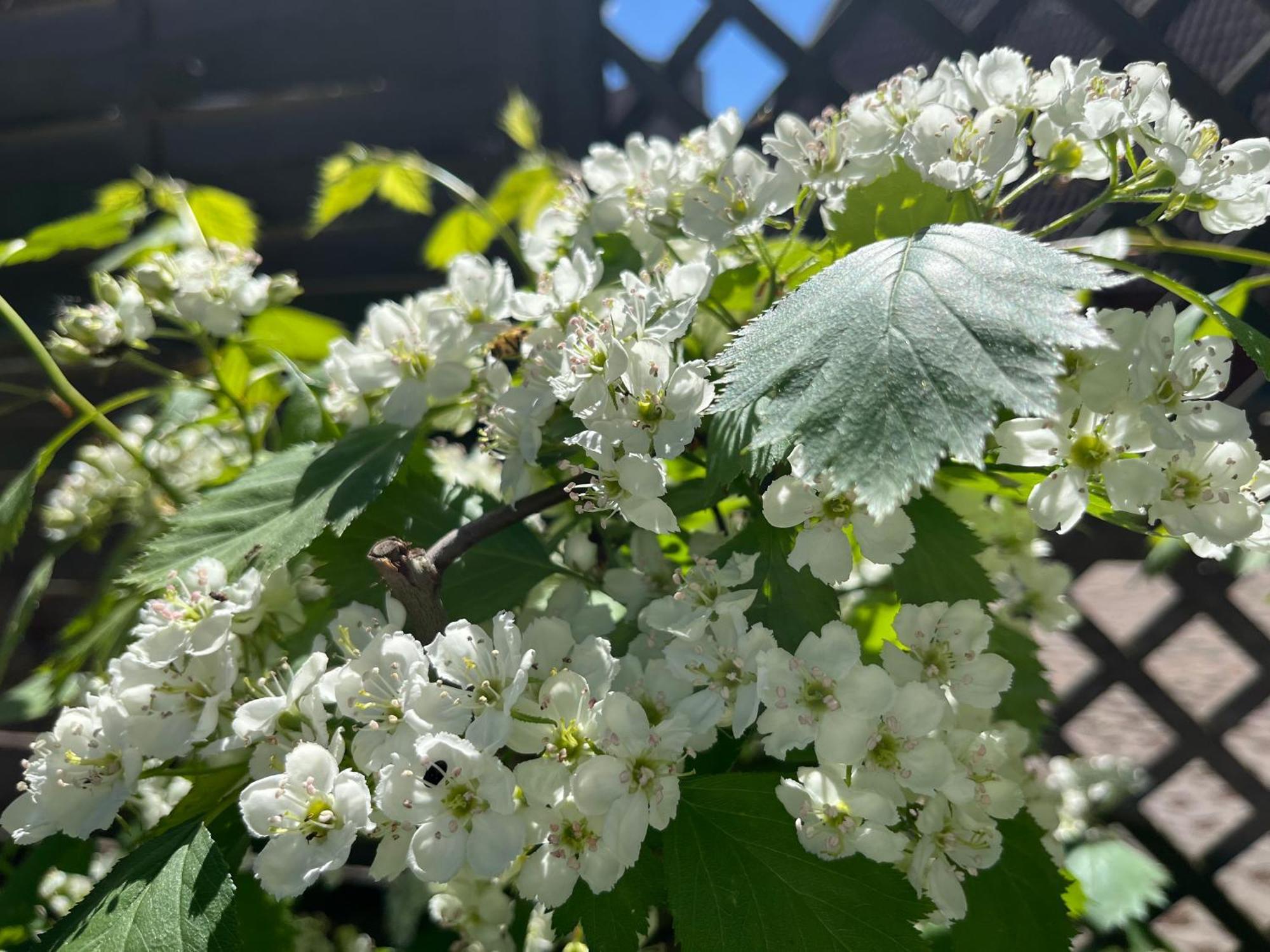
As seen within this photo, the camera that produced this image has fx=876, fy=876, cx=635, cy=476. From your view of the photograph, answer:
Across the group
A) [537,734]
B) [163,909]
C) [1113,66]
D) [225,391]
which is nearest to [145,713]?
[163,909]

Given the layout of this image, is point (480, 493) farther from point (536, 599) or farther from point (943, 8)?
point (943, 8)

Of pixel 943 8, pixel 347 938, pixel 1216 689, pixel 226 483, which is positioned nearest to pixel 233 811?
pixel 226 483

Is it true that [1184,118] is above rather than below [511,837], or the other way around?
above

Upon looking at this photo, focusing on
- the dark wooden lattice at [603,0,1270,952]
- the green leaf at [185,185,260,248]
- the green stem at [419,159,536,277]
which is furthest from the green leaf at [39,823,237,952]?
the dark wooden lattice at [603,0,1270,952]

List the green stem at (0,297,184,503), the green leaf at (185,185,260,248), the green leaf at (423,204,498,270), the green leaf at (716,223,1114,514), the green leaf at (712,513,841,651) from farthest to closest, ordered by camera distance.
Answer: the green leaf at (423,204,498,270) < the green leaf at (185,185,260,248) < the green stem at (0,297,184,503) < the green leaf at (712,513,841,651) < the green leaf at (716,223,1114,514)

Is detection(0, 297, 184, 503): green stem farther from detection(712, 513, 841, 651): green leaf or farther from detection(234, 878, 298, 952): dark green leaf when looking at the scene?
detection(712, 513, 841, 651): green leaf

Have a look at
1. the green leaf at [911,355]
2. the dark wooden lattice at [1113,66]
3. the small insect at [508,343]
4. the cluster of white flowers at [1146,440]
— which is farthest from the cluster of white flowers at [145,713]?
the dark wooden lattice at [1113,66]

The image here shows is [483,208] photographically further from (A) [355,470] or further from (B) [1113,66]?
(B) [1113,66]
